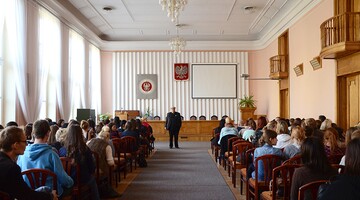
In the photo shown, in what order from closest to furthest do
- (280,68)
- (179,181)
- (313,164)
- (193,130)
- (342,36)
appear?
(313,164)
(179,181)
(342,36)
(280,68)
(193,130)

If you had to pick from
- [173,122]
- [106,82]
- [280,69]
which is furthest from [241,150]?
[106,82]

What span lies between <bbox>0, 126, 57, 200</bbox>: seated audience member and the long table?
1315 cm

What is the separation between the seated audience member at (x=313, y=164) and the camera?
3.04 m

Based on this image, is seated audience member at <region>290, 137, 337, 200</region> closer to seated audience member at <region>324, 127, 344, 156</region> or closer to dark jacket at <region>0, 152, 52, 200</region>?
seated audience member at <region>324, 127, 344, 156</region>

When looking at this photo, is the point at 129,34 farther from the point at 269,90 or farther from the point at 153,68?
the point at 269,90

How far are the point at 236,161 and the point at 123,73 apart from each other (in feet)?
41.1

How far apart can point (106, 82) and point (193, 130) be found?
517 centimetres

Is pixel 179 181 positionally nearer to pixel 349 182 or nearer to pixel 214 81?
pixel 349 182

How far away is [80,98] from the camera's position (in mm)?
14070

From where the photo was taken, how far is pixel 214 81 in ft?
58.7

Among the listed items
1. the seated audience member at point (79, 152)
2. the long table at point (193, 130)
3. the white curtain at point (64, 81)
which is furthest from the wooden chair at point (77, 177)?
the long table at point (193, 130)

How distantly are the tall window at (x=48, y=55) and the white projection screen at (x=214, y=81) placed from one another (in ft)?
26.2

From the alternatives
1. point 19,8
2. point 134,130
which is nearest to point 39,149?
point 134,130

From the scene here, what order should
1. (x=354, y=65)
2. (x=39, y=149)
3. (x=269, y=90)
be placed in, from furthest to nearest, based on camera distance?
(x=269, y=90) < (x=354, y=65) < (x=39, y=149)
